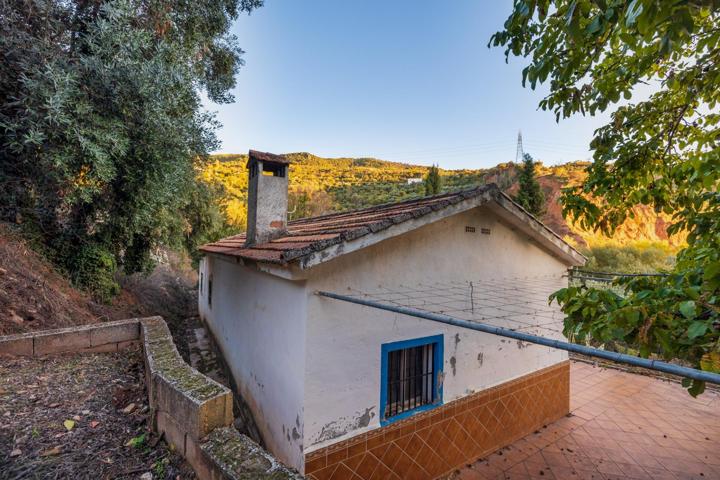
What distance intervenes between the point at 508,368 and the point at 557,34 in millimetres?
5602

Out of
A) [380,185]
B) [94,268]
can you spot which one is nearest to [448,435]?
[94,268]

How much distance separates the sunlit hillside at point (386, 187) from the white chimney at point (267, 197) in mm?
19474

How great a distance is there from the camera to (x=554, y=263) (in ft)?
23.8

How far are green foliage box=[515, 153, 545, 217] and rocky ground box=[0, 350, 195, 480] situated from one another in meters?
22.6

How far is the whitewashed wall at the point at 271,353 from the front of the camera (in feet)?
13.7

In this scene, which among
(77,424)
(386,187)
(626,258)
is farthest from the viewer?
(386,187)

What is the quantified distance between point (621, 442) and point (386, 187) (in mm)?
37892

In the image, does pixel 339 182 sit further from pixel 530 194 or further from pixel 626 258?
pixel 626 258

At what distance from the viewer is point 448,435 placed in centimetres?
512

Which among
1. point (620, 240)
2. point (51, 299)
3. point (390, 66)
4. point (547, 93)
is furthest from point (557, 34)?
point (620, 240)

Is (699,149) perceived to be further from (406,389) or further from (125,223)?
(125,223)

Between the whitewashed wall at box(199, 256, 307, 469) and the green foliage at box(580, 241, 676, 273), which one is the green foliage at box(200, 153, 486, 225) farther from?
the whitewashed wall at box(199, 256, 307, 469)

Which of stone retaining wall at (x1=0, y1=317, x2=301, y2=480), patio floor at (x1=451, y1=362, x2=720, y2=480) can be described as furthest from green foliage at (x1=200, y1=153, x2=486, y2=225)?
patio floor at (x1=451, y1=362, x2=720, y2=480)

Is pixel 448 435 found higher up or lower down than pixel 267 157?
A: lower down
